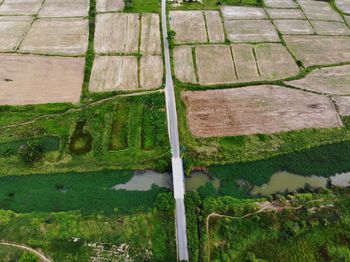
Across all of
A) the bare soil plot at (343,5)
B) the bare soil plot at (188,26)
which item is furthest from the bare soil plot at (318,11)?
the bare soil plot at (188,26)

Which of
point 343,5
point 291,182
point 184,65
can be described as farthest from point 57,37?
point 343,5

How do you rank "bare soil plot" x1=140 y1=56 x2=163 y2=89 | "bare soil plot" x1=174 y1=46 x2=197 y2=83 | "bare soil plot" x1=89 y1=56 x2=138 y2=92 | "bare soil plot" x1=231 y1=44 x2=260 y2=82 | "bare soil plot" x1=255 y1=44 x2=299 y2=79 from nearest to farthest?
"bare soil plot" x1=89 y1=56 x2=138 y2=92, "bare soil plot" x1=140 y1=56 x2=163 y2=89, "bare soil plot" x1=174 y1=46 x2=197 y2=83, "bare soil plot" x1=231 y1=44 x2=260 y2=82, "bare soil plot" x1=255 y1=44 x2=299 y2=79

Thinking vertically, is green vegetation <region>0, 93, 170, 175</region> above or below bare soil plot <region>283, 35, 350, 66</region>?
→ below

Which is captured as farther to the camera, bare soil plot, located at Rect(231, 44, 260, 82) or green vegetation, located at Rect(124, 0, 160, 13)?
green vegetation, located at Rect(124, 0, 160, 13)

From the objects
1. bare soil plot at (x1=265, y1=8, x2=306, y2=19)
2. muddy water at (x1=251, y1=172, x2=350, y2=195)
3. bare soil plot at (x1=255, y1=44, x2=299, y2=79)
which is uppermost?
bare soil plot at (x1=265, y1=8, x2=306, y2=19)

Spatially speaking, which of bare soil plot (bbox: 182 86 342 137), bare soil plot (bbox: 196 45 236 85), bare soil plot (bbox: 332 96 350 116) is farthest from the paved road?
bare soil plot (bbox: 332 96 350 116)

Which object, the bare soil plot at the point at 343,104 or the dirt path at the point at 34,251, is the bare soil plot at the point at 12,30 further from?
the bare soil plot at the point at 343,104

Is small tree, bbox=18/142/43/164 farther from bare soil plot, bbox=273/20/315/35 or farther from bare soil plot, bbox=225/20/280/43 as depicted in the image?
bare soil plot, bbox=273/20/315/35
